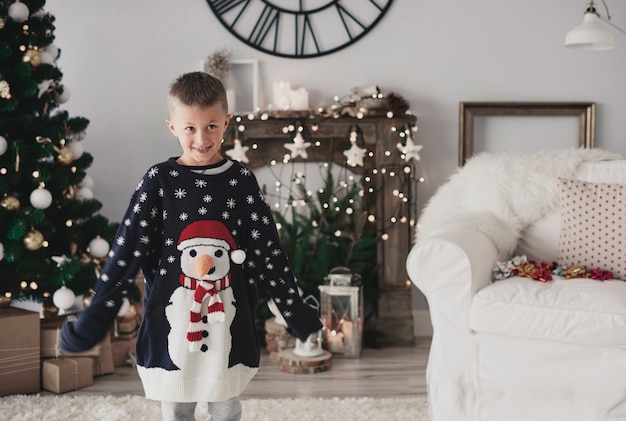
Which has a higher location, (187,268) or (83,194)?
(83,194)

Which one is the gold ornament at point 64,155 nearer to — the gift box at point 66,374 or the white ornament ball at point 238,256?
the gift box at point 66,374

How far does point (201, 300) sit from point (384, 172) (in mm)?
2083

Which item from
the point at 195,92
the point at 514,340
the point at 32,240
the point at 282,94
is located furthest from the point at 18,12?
the point at 514,340

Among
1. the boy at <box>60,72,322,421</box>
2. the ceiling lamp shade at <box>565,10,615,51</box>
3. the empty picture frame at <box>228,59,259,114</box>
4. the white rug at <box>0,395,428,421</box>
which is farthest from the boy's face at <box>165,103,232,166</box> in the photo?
the empty picture frame at <box>228,59,259,114</box>

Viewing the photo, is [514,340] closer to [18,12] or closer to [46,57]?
[46,57]

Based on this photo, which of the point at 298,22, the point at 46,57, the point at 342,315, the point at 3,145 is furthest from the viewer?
the point at 298,22

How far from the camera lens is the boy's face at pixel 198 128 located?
61.4 inches

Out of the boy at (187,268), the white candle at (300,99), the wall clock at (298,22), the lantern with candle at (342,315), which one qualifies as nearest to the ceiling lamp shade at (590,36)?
the wall clock at (298,22)

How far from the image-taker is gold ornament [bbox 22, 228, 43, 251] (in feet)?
9.14

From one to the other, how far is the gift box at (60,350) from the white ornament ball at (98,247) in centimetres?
32

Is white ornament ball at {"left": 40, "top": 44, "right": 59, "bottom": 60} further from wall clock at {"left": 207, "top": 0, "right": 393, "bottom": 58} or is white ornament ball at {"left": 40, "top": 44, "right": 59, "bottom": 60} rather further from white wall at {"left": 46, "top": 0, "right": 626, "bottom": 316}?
wall clock at {"left": 207, "top": 0, "right": 393, "bottom": 58}

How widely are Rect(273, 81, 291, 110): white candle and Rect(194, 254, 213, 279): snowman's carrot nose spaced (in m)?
2.08

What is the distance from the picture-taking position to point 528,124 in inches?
146

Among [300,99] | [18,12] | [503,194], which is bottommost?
[503,194]
